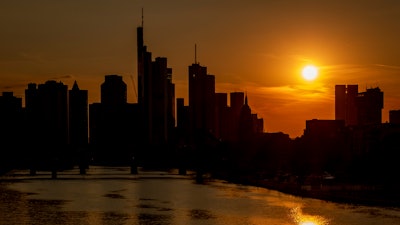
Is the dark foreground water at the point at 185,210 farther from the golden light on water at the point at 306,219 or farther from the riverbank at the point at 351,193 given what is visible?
the riverbank at the point at 351,193

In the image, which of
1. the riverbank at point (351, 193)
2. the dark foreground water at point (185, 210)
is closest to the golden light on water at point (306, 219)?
the dark foreground water at point (185, 210)

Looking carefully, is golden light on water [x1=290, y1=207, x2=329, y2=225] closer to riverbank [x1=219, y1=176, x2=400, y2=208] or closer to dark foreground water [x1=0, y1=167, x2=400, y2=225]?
dark foreground water [x1=0, y1=167, x2=400, y2=225]

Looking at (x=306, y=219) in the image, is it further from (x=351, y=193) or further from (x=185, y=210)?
(x=351, y=193)

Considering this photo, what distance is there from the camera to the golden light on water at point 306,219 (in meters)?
71.1

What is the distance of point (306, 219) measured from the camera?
74312 millimetres

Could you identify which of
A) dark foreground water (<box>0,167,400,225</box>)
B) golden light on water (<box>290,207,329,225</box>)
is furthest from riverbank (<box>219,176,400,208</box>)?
golden light on water (<box>290,207,329,225</box>)

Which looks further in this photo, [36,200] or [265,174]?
[265,174]

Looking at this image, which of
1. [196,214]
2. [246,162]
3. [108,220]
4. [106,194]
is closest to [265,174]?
[246,162]

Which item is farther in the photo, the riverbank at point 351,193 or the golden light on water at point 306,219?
the riverbank at point 351,193

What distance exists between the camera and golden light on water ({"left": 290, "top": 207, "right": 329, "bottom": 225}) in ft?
233

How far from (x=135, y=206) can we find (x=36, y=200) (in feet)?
58.6

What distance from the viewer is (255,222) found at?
231 feet

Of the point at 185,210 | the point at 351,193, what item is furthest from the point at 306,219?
the point at 351,193

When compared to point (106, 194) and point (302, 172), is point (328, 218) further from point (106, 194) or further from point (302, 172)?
point (302, 172)
